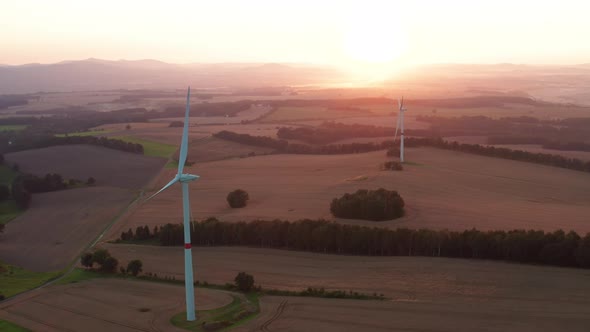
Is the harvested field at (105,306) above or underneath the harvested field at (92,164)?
underneath

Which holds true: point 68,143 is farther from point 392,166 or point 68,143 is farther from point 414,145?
point 414,145

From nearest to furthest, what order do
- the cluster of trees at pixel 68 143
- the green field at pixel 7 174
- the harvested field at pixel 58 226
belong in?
the harvested field at pixel 58 226, the green field at pixel 7 174, the cluster of trees at pixel 68 143

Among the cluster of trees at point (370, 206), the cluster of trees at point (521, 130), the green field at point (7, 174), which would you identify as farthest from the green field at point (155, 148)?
the cluster of trees at point (370, 206)

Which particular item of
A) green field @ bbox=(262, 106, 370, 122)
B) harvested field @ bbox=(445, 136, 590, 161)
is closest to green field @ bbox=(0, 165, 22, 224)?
green field @ bbox=(262, 106, 370, 122)

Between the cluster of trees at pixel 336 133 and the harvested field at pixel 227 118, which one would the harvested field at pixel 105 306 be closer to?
the cluster of trees at pixel 336 133

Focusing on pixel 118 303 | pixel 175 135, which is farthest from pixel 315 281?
pixel 175 135

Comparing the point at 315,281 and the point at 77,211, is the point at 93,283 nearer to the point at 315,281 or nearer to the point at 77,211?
the point at 315,281

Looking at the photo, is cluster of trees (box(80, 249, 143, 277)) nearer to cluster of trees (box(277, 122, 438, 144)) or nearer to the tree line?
the tree line

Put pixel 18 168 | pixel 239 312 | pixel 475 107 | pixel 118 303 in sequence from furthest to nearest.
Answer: pixel 475 107
pixel 18 168
pixel 118 303
pixel 239 312
